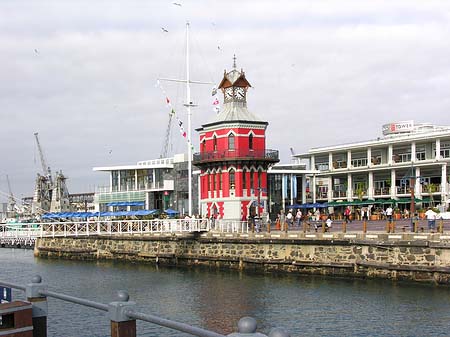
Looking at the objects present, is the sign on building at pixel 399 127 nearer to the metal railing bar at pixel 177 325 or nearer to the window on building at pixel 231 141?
the window on building at pixel 231 141

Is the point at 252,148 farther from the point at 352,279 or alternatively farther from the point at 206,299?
the point at 206,299

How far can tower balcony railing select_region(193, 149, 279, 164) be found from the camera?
5609 cm

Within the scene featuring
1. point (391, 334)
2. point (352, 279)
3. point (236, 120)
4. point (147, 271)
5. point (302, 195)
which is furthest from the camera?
point (302, 195)

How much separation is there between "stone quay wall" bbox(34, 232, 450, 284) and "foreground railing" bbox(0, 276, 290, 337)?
2858 centimetres

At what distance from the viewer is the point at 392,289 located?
33.9 m

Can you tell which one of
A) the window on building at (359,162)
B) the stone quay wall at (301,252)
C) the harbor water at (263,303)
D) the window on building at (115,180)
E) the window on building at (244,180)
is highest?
the window on building at (359,162)

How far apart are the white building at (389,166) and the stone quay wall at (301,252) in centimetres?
2519

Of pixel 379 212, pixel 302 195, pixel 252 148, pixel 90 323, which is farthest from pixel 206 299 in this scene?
pixel 302 195

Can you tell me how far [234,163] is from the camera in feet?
184

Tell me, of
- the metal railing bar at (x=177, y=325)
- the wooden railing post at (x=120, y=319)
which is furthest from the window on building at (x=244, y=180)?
the metal railing bar at (x=177, y=325)

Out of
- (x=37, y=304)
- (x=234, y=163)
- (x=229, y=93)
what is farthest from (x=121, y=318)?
(x=229, y=93)

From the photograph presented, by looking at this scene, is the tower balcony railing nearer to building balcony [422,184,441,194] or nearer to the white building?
the white building

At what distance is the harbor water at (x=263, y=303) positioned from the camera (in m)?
25.7

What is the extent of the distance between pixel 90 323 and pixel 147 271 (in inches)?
900
